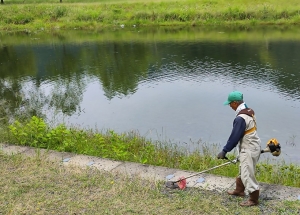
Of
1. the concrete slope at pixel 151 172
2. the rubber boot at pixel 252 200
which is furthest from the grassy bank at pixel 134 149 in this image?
the rubber boot at pixel 252 200

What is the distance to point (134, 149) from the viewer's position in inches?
344

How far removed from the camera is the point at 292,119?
37.1 ft

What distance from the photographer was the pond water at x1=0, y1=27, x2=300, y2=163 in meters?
11.3

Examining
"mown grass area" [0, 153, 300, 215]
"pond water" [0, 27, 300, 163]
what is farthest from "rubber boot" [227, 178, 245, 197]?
"pond water" [0, 27, 300, 163]

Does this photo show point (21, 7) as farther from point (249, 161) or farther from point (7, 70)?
point (249, 161)

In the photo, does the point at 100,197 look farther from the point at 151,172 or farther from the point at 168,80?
the point at 168,80

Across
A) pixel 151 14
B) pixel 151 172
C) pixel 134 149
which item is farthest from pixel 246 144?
pixel 151 14

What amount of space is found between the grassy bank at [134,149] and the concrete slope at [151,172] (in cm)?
37

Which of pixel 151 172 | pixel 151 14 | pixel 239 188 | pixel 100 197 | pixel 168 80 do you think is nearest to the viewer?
pixel 239 188

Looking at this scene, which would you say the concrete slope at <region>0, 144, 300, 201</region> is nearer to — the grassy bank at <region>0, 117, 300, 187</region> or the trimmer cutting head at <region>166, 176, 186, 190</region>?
the trimmer cutting head at <region>166, 176, 186, 190</region>

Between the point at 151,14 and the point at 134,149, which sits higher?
the point at 151,14

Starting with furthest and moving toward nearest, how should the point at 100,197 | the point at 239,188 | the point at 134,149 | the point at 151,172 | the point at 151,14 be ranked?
the point at 151,14 < the point at 134,149 < the point at 151,172 < the point at 100,197 < the point at 239,188

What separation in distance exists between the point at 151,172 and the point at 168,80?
34.1 feet

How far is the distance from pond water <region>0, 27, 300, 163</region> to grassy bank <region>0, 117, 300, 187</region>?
4.11 feet
